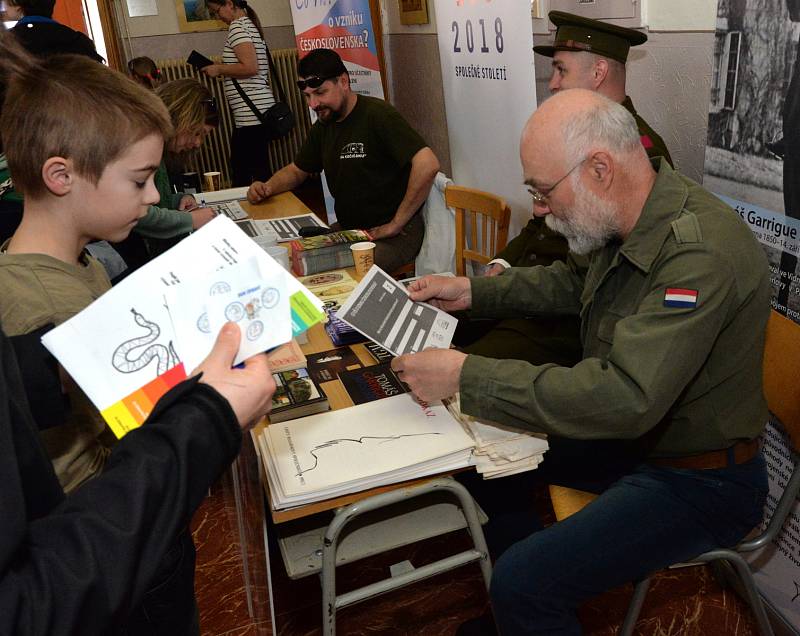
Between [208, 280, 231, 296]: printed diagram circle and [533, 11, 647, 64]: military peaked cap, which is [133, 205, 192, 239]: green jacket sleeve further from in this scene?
[208, 280, 231, 296]: printed diagram circle

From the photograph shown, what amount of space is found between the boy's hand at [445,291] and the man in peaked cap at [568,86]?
0.24 m

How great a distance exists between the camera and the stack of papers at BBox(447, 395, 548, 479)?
131 cm

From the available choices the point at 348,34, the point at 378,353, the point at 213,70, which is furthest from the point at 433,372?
the point at 213,70

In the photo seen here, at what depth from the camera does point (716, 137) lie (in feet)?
5.61

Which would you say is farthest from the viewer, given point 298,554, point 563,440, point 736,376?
point 563,440

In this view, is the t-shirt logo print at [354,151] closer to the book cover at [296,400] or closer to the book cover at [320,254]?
the book cover at [320,254]

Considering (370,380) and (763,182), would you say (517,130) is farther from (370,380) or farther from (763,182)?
(370,380)

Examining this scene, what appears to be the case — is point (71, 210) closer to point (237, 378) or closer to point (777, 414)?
point (237, 378)

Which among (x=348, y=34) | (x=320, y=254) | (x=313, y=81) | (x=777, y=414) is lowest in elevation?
(x=777, y=414)

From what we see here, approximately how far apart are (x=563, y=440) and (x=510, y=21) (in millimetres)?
1478

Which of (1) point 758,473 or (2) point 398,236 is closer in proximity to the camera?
(1) point 758,473

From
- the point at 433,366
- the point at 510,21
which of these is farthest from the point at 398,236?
the point at 433,366

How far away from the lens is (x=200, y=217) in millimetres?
2674

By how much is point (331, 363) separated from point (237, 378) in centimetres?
86
